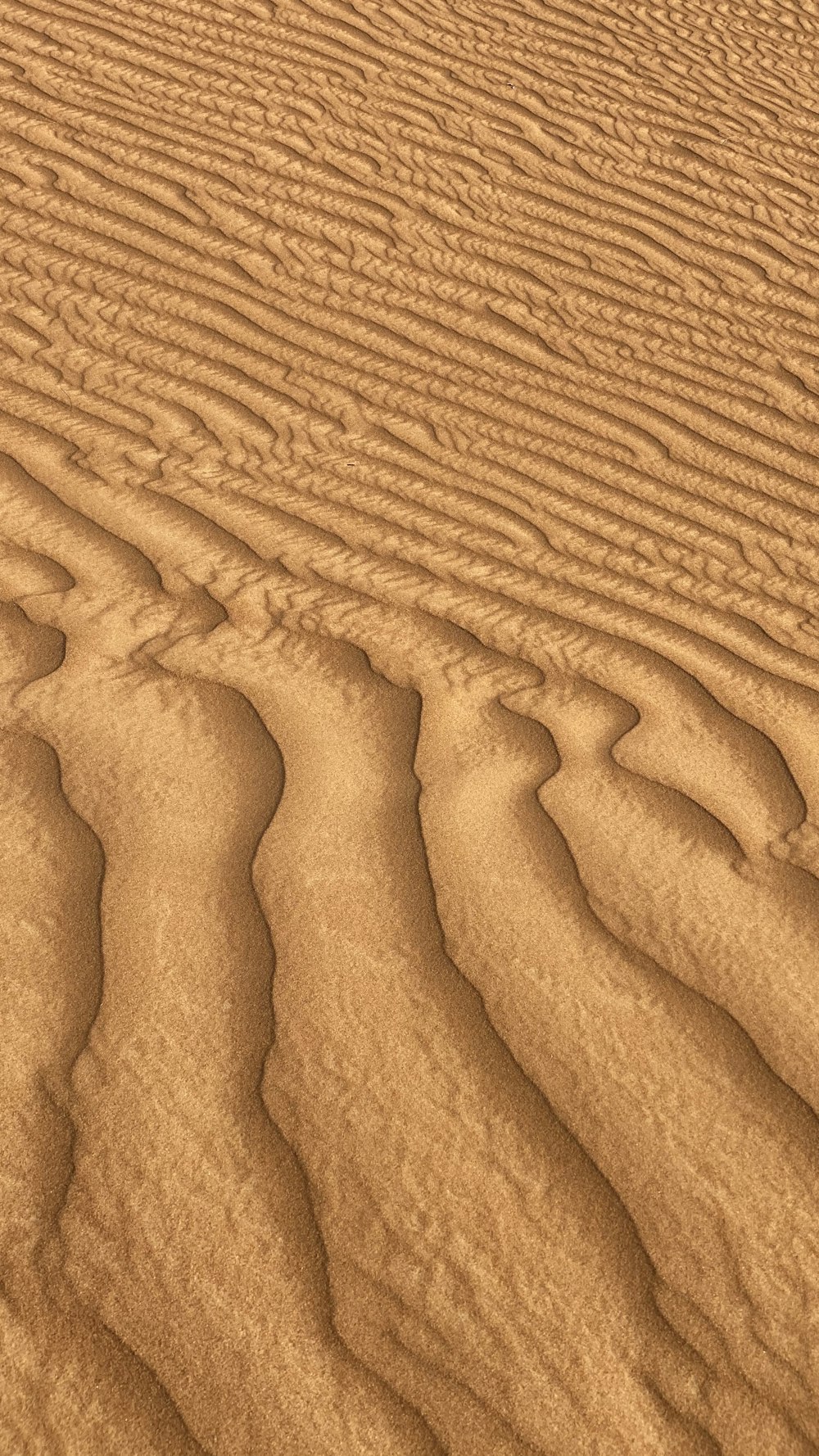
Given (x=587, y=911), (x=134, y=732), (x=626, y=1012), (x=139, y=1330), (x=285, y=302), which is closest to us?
(x=139, y=1330)

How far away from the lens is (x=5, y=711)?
2.36 meters

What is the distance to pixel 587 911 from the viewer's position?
6.61 ft

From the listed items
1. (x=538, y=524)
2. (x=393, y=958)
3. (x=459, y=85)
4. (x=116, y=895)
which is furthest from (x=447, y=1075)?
(x=459, y=85)

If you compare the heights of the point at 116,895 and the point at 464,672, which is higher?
the point at 464,672

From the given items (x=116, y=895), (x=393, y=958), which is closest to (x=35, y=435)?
(x=116, y=895)

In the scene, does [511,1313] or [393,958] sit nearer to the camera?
[511,1313]

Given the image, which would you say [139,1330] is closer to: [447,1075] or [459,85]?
[447,1075]

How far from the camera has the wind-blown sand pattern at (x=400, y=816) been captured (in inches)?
54.9

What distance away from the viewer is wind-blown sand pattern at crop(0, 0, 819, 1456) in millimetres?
1396

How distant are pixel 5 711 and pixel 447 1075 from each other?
42.7 inches

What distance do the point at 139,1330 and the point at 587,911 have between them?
35.2 inches

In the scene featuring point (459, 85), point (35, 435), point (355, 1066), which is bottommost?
point (35, 435)

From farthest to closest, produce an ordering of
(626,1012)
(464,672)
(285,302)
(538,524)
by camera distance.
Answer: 1. (285,302)
2. (538,524)
3. (464,672)
4. (626,1012)

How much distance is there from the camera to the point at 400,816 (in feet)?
7.15
